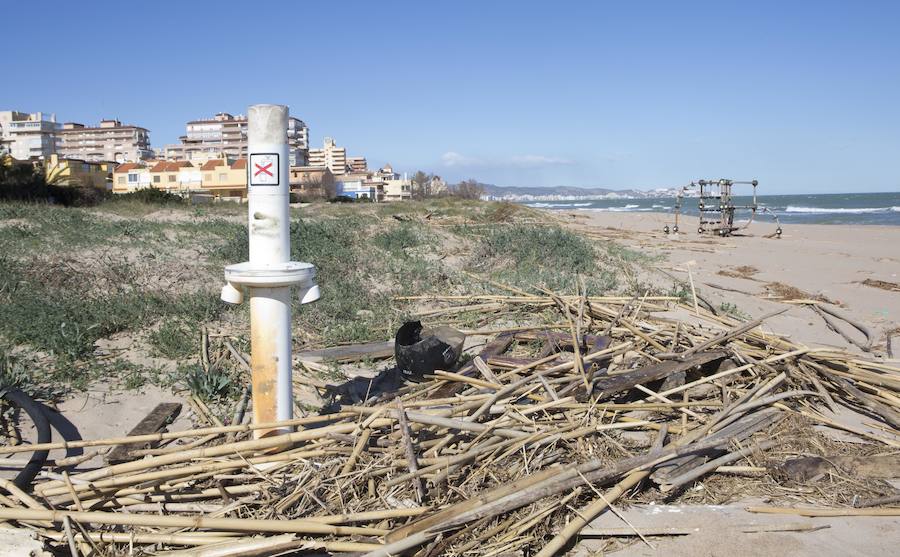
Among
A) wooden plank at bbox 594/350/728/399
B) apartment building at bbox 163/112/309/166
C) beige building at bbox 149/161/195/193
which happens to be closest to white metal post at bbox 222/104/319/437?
wooden plank at bbox 594/350/728/399

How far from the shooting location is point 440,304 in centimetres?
803

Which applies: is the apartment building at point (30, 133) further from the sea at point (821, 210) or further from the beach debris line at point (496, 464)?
the beach debris line at point (496, 464)

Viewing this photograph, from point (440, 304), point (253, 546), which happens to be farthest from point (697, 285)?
point (253, 546)

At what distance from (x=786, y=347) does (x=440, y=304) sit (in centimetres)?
393

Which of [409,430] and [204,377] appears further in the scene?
[204,377]

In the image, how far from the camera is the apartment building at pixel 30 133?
392ft

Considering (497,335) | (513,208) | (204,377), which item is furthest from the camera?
(513,208)

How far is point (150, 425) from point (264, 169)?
2.04 meters

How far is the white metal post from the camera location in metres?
3.66

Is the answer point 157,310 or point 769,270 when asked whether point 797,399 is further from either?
point 769,270

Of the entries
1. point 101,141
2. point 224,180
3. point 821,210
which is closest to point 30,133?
point 101,141

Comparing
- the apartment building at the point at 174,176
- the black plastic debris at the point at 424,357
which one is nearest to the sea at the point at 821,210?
the black plastic debris at the point at 424,357

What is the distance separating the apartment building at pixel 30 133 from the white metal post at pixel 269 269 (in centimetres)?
13380

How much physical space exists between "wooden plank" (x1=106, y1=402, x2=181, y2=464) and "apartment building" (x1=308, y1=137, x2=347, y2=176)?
128 meters
